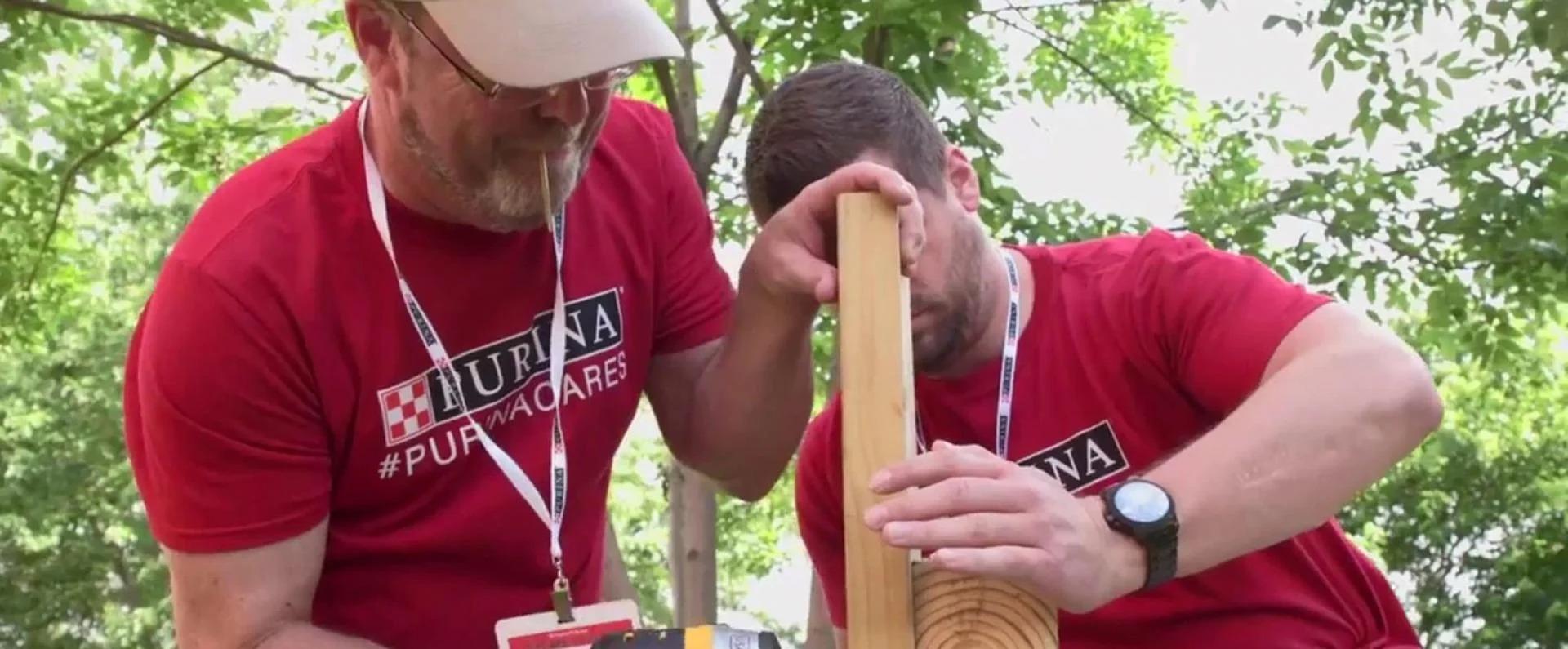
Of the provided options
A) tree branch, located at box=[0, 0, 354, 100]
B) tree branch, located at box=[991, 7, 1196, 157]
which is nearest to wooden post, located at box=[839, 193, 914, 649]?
tree branch, located at box=[0, 0, 354, 100]

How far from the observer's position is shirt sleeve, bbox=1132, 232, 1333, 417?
1.57m

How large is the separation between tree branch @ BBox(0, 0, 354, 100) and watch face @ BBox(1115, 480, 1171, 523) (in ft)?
10.9

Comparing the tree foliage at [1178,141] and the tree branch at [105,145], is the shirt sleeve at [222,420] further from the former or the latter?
the tree branch at [105,145]

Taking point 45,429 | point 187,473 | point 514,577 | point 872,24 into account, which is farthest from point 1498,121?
point 45,429

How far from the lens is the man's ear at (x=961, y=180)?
1955 millimetres

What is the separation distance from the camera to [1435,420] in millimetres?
1415

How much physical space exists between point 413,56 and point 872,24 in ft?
5.45

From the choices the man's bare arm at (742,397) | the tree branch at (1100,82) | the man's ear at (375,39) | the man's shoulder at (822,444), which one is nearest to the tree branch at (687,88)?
the tree branch at (1100,82)

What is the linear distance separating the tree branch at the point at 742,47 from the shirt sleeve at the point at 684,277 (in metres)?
1.68

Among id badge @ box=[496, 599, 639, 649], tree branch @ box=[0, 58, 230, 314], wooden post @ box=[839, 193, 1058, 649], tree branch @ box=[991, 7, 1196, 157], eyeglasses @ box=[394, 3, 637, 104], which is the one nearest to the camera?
wooden post @ box=[839, 193, 1058, 649]

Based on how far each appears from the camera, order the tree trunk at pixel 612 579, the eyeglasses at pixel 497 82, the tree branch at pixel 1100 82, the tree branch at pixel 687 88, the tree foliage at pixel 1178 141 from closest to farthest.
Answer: the eyeglasses at pixel 497 82
the tree trunk at pixel 612 579
the tree foliage at pixel 1178 141
the tree branch at pixel 687 88
the tree branch at pixel 1100 82

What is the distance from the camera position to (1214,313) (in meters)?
1.65

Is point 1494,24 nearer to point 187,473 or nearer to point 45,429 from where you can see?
point 187,473

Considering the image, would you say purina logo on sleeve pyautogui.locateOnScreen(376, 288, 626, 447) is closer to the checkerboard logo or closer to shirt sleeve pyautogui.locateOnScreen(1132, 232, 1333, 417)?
the checkerboard logo
